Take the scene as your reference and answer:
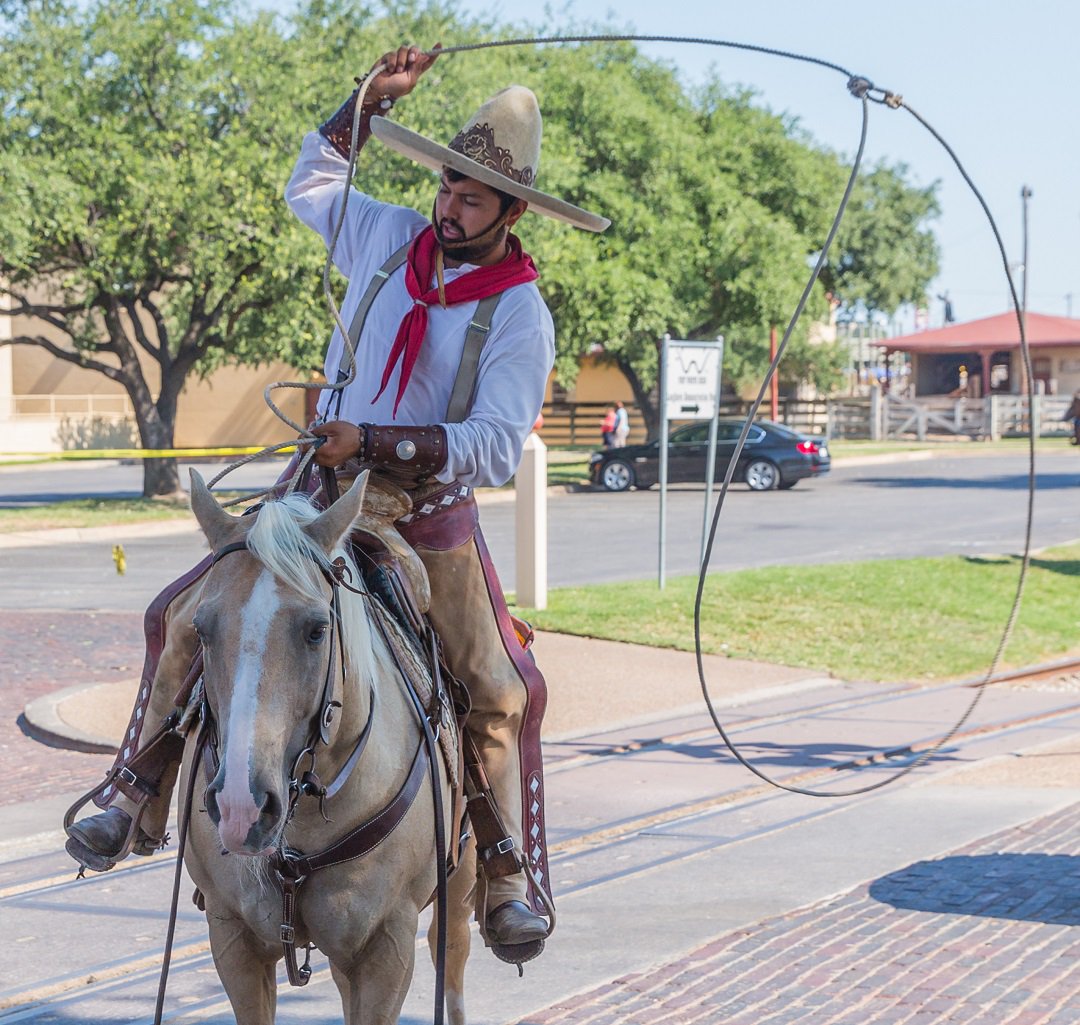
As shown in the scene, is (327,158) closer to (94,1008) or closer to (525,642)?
(525,642)

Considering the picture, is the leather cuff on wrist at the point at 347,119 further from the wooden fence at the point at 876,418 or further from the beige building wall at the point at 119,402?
the wooden fence at the point at 876,418

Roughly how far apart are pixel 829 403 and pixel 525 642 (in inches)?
2063

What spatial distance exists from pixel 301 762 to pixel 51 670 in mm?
9565

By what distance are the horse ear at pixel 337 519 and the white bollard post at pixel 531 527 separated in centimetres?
1075

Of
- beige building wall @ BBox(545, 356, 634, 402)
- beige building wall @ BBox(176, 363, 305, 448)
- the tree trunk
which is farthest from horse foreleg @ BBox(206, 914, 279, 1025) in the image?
beige building wall @ BBox(545, 356, 634, 402)

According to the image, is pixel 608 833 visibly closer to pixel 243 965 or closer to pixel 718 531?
pixel 243 965

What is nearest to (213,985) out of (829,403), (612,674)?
(612,674)

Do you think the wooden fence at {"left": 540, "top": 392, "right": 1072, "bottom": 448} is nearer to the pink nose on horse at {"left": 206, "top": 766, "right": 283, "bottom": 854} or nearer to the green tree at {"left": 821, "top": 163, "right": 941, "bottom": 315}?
the green tree at {"left": 821, "top": 163, "right": 941, "bottom": 315}

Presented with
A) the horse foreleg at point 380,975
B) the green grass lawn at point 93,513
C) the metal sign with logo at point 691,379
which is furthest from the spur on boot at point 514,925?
the green grass lawn at point 93,513

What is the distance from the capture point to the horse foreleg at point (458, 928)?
4723 millimetres

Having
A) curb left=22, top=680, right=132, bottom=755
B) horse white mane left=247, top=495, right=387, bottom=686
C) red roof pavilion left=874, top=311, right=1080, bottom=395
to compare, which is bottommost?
curb left=22, top=680, right=132, bottom=755

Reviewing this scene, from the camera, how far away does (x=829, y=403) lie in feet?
184

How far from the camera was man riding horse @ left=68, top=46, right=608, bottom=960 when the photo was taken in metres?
4.18

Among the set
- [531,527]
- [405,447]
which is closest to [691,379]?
[531,527]
